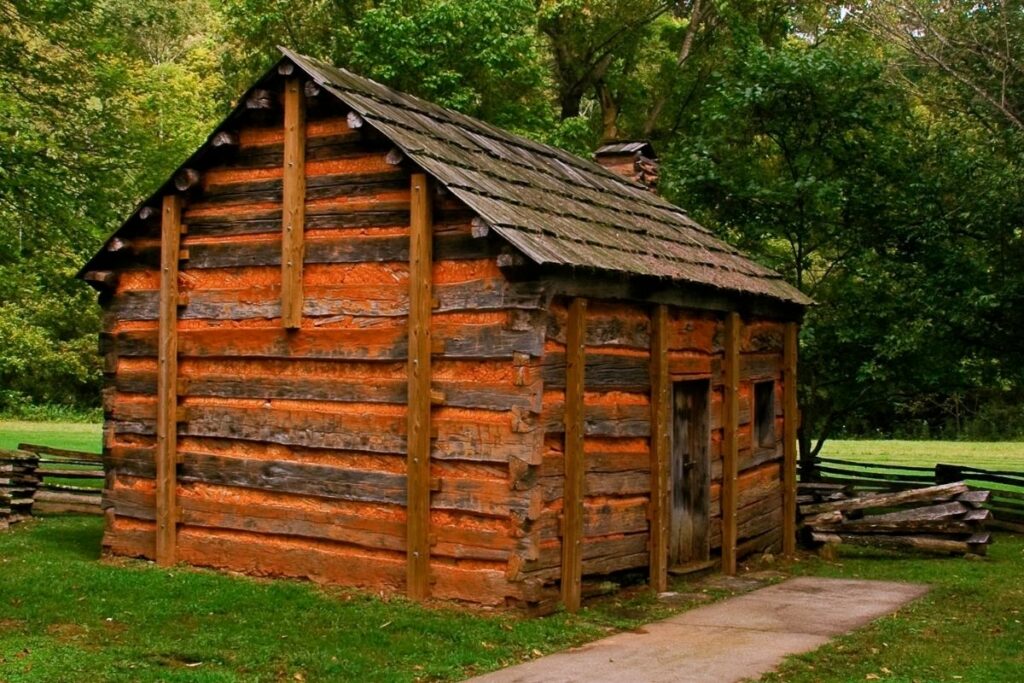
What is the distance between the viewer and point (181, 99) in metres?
34.4

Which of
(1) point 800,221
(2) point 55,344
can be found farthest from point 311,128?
(2) point 55,344

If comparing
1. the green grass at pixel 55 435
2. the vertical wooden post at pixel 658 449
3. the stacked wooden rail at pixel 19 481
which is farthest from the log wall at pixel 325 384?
the green grass at pixel 55 435

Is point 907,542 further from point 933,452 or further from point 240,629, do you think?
point 933,452

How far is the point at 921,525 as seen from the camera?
1630 centimetres

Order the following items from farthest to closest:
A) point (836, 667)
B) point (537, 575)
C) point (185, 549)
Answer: point (185, 549), point (537, 575), point (836, 667)

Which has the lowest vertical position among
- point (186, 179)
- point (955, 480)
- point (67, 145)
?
point (955, 480)

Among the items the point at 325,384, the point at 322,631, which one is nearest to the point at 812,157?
the point at 325,384

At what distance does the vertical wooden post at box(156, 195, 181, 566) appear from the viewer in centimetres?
1317

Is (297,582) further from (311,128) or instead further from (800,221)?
(800,221)

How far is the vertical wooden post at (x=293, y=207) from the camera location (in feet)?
40.1

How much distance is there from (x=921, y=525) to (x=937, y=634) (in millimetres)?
5842

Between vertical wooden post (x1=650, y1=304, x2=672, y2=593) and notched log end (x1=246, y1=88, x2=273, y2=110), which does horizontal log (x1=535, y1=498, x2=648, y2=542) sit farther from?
notched log end (x1=246, y1=88, x2=273, y2=110)

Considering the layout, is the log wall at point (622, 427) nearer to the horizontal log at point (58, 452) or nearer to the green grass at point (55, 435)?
the horizontal log at point (58, 452)

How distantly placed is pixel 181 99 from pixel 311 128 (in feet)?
77.4
